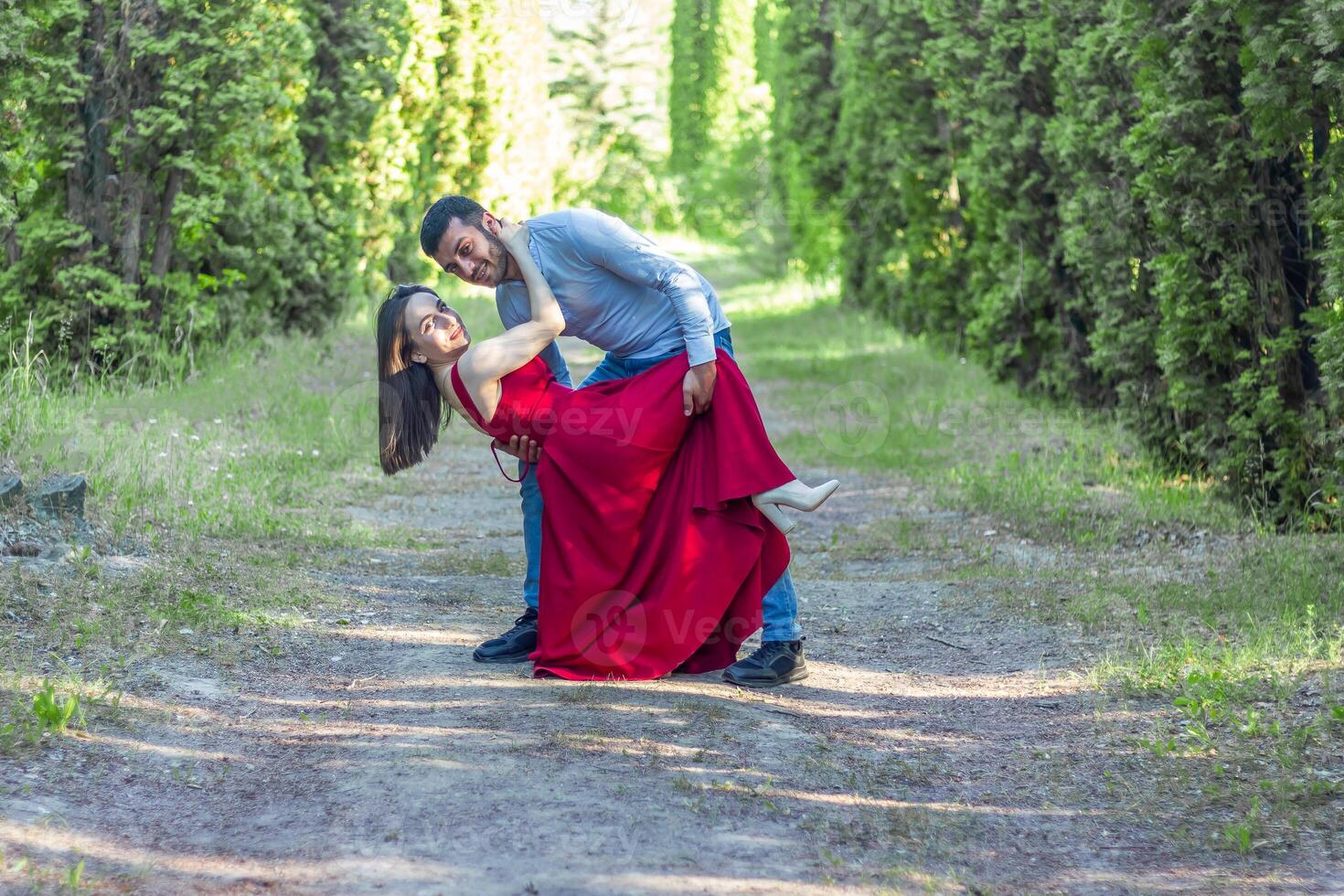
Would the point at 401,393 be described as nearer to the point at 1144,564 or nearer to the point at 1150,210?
the point at 1144,564

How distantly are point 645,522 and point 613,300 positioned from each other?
80 cm

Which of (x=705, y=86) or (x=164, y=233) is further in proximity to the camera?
(x=705, y=86)

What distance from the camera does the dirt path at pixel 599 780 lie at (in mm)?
3172

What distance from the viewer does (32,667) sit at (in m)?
4.31

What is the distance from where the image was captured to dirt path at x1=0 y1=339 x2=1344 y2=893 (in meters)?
3.17

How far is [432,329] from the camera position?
15.7 ft

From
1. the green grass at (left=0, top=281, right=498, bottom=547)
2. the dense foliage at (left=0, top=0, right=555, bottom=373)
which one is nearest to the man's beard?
the green grass at (left=0, top=281, right=498, bottom=547)

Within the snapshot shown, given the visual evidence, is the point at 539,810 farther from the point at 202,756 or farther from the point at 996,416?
the point at 996,416

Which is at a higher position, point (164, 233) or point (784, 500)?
point (164, 233)

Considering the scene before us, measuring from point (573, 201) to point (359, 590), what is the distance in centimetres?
Result: 2992

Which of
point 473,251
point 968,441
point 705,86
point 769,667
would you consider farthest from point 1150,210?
point 705,86

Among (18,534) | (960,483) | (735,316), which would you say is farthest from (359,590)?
(735,316)

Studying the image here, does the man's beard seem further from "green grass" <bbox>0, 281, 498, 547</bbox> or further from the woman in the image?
"green grass" <bbox>0, 281, 498, 547</bbox>

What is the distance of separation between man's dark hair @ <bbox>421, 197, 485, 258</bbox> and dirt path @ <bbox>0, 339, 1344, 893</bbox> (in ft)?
4.98
